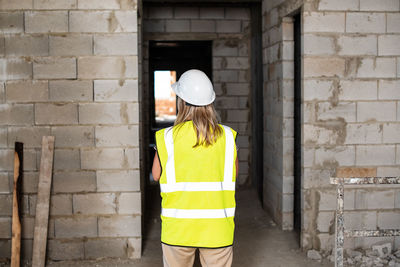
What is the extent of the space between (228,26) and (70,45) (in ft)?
12.7

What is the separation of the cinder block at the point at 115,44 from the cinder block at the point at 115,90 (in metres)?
0.27

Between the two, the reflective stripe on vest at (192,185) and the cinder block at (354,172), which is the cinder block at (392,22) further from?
the reflective stripe on vest at (192,185)

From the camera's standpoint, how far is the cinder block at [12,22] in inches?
174

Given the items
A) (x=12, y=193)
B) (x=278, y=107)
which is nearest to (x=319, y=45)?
(x=278, y=107)

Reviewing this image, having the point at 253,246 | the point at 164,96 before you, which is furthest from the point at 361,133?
the point at 164,96

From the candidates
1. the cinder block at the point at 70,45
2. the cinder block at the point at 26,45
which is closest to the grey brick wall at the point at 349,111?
the cinder block at the point at 70,45

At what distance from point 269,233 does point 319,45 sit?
2.25 meters

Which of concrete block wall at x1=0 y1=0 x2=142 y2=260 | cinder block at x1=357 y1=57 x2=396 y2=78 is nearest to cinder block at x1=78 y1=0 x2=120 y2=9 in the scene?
concrete block wall at x1=0 y1=0 x2=142 y2=260

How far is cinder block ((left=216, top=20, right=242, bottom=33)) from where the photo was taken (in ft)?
25.7

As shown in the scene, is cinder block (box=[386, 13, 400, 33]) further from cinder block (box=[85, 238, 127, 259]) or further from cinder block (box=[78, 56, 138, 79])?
cinder block (box=[85, 238, 127, 259])

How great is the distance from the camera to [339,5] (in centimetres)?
465

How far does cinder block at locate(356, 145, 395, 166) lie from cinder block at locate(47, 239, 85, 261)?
2877 mm

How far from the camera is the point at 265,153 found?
21.0 feet

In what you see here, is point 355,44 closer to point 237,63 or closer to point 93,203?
point 93,203
